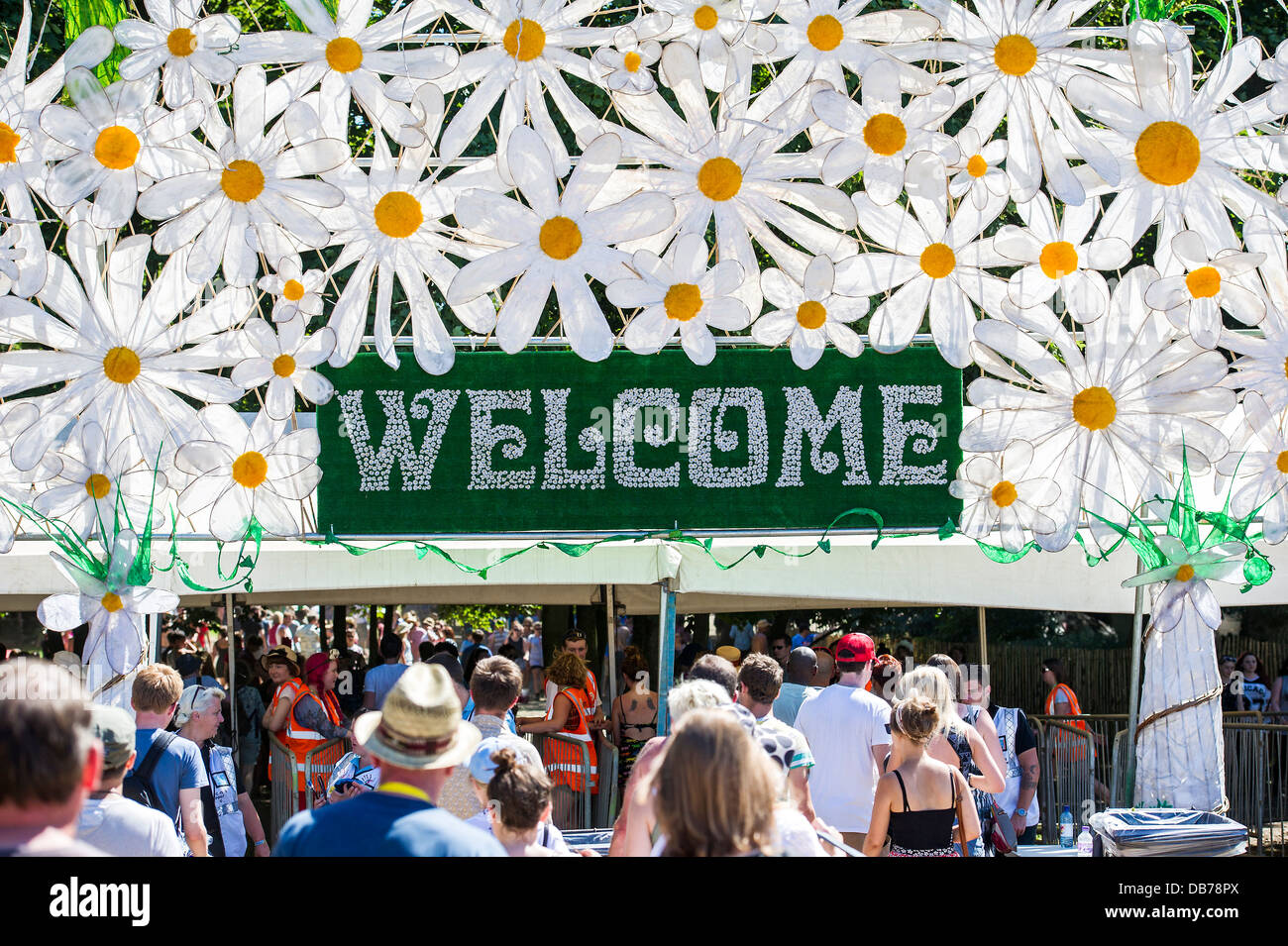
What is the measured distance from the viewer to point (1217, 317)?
5.39m

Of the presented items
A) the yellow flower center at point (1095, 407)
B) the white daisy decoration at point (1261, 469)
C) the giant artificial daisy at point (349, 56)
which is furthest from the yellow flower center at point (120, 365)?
the white daisy decoration at point (1261, 469)

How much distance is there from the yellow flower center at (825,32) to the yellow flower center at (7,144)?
11.1 ft

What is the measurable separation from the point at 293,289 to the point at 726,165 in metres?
1.88

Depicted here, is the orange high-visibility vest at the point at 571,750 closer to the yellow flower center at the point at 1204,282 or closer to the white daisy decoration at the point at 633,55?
the white daisy decoration at the point at 633,55

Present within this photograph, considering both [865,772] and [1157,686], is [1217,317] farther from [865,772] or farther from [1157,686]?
[865,772]

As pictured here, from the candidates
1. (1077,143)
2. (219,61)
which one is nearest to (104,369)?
(219,61)

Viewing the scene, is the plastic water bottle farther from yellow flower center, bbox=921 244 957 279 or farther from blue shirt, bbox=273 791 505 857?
blue shirt, bbox=273 791 505 857

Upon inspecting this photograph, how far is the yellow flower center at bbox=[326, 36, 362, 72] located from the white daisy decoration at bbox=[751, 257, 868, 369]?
6.22 feet

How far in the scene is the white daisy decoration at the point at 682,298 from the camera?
17.1ft

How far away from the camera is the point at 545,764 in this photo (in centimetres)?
736

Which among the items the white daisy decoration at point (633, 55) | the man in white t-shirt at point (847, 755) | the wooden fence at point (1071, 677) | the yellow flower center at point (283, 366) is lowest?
the wooden fence at point (1071, 677)

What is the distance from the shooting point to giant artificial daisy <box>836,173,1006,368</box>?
5.43m
